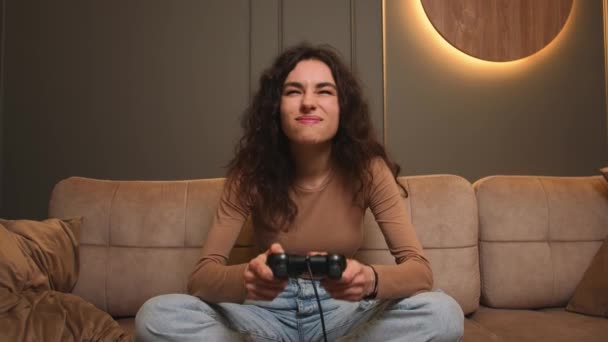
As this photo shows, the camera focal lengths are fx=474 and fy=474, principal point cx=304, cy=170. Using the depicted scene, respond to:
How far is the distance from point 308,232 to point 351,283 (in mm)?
371

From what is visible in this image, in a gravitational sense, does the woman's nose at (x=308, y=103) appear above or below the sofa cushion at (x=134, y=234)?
above

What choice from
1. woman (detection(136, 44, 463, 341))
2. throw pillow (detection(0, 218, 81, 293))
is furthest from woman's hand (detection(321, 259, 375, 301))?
throw pillow (detection(0, 218, 81, 293))

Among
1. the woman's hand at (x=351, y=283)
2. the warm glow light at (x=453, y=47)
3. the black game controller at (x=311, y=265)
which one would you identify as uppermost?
the warm glow light at (x=453, y=47)

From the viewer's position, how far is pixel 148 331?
101 cm

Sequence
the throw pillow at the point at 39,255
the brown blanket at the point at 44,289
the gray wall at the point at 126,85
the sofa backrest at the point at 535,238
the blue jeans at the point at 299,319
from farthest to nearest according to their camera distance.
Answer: the gray wall at the point at 126,85, the sofa backrest at the point at 535,238, the throw pillow at the point at 39,255, the brown blanket at the point at 44,289, the blue jeans at the point at 299,319

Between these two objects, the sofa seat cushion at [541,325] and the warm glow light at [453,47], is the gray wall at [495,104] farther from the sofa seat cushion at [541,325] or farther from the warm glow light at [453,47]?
the sofa seat cushion at [541,325]

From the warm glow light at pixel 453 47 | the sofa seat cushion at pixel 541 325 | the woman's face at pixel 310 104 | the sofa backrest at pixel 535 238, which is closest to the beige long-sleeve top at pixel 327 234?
the woman's face at pixel 310 104

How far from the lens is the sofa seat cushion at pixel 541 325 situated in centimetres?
130

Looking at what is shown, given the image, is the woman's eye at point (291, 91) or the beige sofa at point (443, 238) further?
the beige sofa at point (443, 238)

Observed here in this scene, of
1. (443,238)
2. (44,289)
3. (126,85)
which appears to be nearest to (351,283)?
(443,238)

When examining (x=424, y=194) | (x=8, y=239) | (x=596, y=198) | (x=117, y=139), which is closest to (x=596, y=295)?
(x=596, y=198)

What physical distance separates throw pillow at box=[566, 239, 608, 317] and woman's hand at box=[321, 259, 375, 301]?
38.1 inches

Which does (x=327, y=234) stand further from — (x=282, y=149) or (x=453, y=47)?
(x=453, y=47)

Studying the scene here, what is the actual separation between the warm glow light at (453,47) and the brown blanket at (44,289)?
1712 millimetres
